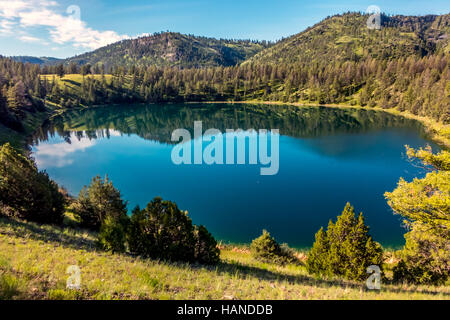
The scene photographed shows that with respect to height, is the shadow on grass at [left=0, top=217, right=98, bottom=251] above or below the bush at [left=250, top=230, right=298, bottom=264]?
above

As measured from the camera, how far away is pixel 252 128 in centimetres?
11369

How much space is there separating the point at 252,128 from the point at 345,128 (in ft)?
134

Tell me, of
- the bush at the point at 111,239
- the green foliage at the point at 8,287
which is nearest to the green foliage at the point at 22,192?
the bush at the point at 111,239

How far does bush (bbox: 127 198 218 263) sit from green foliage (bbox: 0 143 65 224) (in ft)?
34.6

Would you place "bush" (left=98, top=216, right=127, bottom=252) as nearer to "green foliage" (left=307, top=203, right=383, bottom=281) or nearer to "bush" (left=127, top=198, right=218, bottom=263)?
"bush" (left=127, top=198, right=218, bottom=263)

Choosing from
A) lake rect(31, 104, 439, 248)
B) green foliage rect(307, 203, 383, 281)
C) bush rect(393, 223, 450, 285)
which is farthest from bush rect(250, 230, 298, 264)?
bush rect(393, 223, 450, 285)

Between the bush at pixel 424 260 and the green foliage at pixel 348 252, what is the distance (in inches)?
114

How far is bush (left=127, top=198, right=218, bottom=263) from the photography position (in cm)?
1811

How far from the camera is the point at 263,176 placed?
178 ft

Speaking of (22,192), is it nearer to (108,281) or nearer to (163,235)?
(163,235)

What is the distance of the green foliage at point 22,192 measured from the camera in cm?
2161

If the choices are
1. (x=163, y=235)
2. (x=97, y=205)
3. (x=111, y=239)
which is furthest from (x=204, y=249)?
(x=97, y=205)
